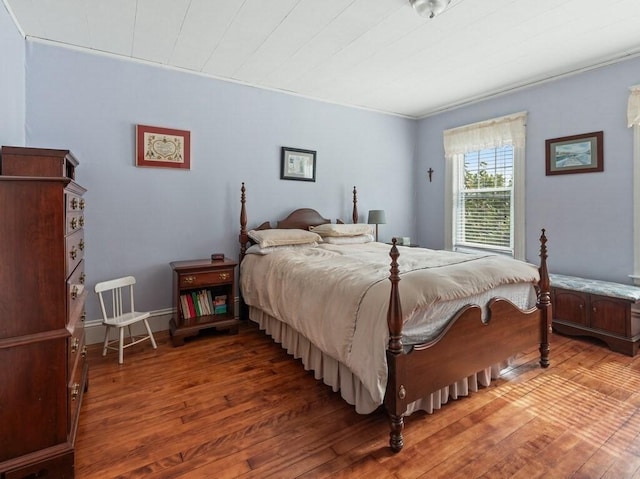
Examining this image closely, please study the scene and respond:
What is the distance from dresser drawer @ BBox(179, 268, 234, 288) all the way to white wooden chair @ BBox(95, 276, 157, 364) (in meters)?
0.40

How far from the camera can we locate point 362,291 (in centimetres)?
188

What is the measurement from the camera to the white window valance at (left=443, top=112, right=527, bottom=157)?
3.83 metres

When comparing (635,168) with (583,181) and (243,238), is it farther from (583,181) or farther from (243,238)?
(243,238)

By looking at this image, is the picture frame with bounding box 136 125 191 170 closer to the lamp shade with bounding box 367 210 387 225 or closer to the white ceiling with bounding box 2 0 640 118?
the white ceiling with bounding box 2 0 640 118

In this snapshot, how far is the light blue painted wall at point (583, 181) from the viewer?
3094 mm

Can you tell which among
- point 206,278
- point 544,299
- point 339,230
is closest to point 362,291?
point 544,299

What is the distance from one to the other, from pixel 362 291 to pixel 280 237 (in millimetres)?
1621

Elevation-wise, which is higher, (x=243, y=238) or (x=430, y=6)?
(x=430, y=6)

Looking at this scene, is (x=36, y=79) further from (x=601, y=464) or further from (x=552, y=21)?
(x=601, y=464)

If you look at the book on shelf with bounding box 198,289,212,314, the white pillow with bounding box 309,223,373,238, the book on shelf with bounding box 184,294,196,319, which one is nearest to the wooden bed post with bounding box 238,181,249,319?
the book on shelf with bounding box 198,289,212,314

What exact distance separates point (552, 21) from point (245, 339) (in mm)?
3528

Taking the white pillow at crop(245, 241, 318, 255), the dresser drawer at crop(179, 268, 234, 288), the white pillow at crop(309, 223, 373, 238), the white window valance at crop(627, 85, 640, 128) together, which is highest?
the white window valance at crop(627, 85, 640, 128)

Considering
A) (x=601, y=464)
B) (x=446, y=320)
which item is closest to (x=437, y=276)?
(x=446, y=320)

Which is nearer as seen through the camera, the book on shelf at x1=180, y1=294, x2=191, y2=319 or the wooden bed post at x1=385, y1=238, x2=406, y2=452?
the wooden bed post at x1=385, y1=238, x2=406, y2=452
